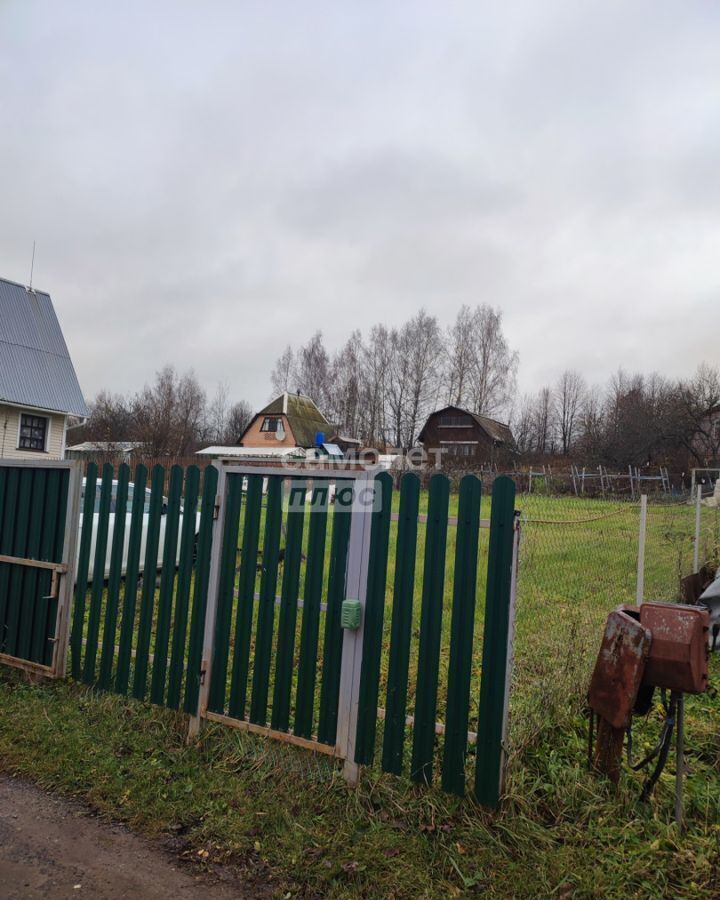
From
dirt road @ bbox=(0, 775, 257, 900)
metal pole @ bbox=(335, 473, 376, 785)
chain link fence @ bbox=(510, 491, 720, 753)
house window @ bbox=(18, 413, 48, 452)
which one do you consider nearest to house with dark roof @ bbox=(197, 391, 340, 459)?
house window @ bbox=(18, 413, 48, 452)

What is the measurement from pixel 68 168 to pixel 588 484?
2492cm

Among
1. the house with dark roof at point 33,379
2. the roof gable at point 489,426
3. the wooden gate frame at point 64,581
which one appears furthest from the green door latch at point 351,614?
the roof gable at point 489,426

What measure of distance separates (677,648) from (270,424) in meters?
39.2

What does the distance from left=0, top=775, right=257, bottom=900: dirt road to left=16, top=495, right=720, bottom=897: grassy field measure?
0.34 ft

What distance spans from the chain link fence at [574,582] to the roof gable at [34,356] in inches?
842

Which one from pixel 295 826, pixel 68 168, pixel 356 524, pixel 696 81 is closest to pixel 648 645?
pixel 356 524

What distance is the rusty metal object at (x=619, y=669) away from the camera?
251cm

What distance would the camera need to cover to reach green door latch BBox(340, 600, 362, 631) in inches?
113

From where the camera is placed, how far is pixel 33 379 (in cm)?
2284

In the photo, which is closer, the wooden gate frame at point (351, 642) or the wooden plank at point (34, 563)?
the wooden gate frame at point (351, 642)

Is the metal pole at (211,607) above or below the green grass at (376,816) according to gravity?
above

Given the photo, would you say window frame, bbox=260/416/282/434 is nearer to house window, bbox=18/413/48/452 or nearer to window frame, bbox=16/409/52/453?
window frame, bbox=16/409/52/453

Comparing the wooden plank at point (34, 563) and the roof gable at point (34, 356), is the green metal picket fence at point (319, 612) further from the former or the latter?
the roof gable at point (34, 356)

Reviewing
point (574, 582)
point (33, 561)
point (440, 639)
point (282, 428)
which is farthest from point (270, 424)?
point (440, 639)
